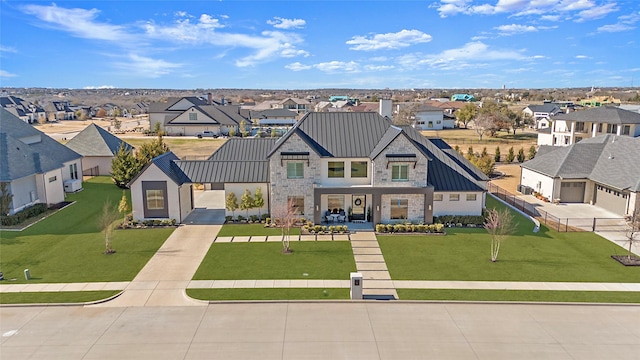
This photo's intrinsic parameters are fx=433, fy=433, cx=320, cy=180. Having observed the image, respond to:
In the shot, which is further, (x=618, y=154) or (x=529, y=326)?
(x=618, y=154)

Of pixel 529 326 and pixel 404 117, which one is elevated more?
pixel 404 117

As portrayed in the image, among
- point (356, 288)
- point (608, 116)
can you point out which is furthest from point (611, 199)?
point (356, 288)

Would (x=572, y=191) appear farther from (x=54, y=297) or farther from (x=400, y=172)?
(x=54, y=297)

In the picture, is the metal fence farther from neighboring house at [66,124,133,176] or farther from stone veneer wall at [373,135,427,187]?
neighboring house at [66,124,133,176]

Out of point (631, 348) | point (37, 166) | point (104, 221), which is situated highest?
point (37, 166)

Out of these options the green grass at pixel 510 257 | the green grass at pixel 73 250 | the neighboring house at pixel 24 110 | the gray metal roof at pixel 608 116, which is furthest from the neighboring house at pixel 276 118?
the green grass at pixel 510 257

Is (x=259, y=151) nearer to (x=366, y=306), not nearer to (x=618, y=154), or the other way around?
(x=366, y=306)

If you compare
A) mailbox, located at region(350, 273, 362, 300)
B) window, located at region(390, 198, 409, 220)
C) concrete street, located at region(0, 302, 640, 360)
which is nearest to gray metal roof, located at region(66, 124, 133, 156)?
window, located at region(390, 198, 409, 220)

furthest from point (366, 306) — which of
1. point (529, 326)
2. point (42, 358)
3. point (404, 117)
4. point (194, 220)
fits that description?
point (404, 117)

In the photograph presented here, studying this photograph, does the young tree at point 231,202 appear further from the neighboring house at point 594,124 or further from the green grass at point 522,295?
the neighboring house at point 594,124
